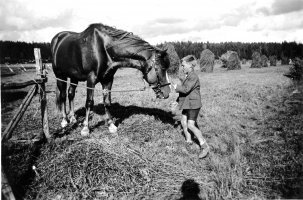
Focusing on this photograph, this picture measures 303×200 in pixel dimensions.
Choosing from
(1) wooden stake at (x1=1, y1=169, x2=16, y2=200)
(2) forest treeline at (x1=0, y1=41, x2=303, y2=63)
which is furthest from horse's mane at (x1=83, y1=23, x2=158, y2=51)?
(2) forest treeline at (x1=0, y1=41, x2=303, y2=63)

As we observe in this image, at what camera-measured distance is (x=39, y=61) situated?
527cm

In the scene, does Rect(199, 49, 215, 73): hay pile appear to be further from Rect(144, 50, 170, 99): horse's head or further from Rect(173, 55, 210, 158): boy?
Rect(173, 55, 210, 158): boy

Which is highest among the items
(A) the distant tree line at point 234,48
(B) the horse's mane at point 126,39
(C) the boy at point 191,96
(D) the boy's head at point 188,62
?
(A) the distant tree line at point 234,48

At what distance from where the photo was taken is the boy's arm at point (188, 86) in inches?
198

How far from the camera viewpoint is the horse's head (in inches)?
223

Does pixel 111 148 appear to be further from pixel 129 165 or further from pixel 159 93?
pixel 159 93

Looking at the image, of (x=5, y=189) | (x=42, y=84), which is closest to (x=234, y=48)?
(x=42, y=84)

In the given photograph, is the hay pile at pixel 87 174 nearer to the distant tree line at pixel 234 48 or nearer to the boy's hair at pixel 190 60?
the boy's hair at pixel 190 60

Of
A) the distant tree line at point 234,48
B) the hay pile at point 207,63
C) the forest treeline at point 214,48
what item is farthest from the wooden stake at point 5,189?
the distant tree line at point 234,48

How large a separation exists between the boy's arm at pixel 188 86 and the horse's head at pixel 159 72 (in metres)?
0.64

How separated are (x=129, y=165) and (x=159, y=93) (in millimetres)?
2201

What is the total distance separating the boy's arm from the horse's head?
25.1 inches

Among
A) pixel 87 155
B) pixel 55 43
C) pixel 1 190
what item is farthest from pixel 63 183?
pixel 55 43

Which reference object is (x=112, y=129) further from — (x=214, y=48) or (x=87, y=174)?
(x=214, y=48)
